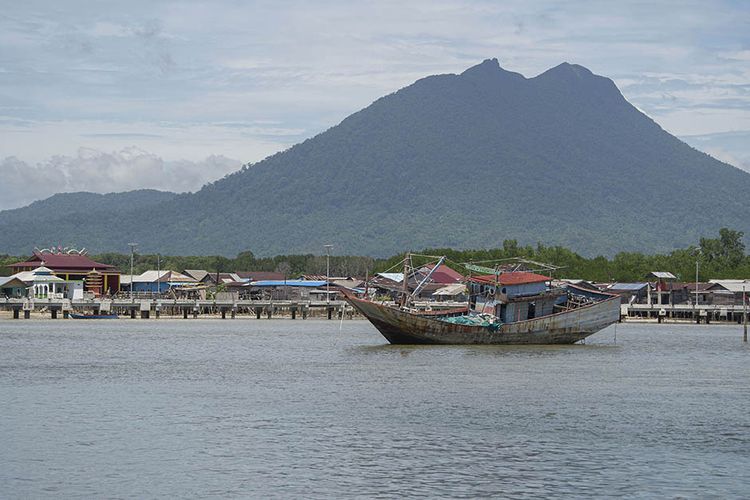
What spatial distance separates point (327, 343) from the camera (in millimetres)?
80125

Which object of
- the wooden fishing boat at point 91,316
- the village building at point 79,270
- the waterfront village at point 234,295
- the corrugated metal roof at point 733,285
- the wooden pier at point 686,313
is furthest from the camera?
the village building at point 79,270

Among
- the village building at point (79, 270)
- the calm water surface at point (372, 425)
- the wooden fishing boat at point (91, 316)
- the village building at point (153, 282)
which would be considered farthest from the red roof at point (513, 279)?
the village building at point (153, 282)

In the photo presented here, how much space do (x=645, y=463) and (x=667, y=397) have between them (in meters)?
15.4

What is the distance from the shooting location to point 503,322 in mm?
72688

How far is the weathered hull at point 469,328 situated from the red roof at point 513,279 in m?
2.51

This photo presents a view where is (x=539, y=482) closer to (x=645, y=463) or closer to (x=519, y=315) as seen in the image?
(x=645, y=463)

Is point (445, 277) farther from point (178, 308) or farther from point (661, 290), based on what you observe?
point (178, 308)

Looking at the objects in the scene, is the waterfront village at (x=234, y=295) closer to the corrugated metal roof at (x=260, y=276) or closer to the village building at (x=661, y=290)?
the village building at (x=661, y=290)

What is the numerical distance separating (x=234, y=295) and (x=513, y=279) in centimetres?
8190

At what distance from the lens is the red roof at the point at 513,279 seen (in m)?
71.9

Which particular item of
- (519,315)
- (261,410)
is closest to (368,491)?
(261,410)

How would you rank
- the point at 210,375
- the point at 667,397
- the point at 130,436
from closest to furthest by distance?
1. the point at 130,436
2. the point at 667,397
3. the point at 210,375

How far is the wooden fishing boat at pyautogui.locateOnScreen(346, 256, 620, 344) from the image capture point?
71.1 m

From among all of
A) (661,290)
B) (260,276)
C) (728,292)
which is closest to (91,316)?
(260,276)
